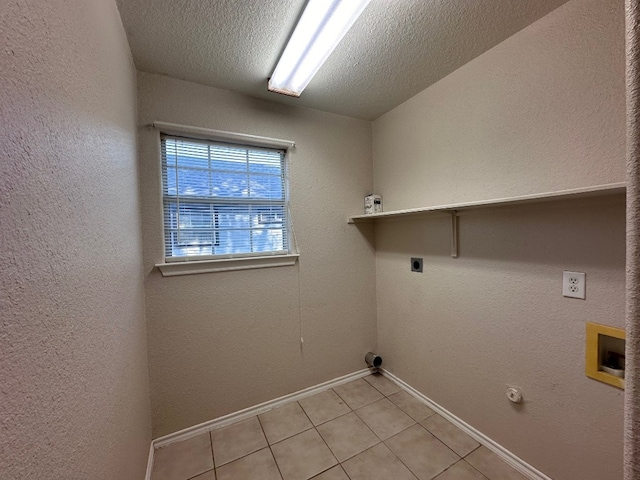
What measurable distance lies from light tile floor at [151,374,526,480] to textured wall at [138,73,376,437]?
0.19 meters

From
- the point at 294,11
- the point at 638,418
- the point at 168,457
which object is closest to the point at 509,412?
the point at 638,418

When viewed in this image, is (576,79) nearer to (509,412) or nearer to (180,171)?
(509,412)

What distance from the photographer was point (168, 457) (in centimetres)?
152

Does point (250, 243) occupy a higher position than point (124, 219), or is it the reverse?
point (124, 219)

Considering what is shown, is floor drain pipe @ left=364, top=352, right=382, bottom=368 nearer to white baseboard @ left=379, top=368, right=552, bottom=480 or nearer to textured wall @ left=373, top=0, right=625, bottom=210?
white baseboard @ left=379, top=368, right=552, bottom=480

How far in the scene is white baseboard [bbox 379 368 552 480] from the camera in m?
1.32

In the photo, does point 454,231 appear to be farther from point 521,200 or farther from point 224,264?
point 224,264

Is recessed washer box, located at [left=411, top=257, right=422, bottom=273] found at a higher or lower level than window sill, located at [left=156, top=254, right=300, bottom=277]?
lower

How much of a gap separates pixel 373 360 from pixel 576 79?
92.0 inches

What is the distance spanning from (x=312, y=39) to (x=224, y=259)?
4.84 ft

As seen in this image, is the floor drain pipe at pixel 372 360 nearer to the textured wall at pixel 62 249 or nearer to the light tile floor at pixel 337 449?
the light tile floor at pixel 337 449

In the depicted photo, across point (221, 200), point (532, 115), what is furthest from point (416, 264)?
point (221, 200)

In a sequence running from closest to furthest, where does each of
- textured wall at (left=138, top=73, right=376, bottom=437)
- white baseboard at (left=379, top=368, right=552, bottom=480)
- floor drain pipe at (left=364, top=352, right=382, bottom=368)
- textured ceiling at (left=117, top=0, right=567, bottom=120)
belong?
textured ceiling at (left=117, top=0, right=567, bottom=120)
white baseboard at (left=379, top=368, right=552, bottom=480)
textured wall at (left=138, top=73, right=376, bottom=437)
floor drain pipe at (left=364, top=352, right=382, bottom=368)

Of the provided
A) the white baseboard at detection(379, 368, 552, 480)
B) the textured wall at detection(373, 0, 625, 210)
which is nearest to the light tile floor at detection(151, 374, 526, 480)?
the white baseboard at detection(379, 368, 552, 480)
